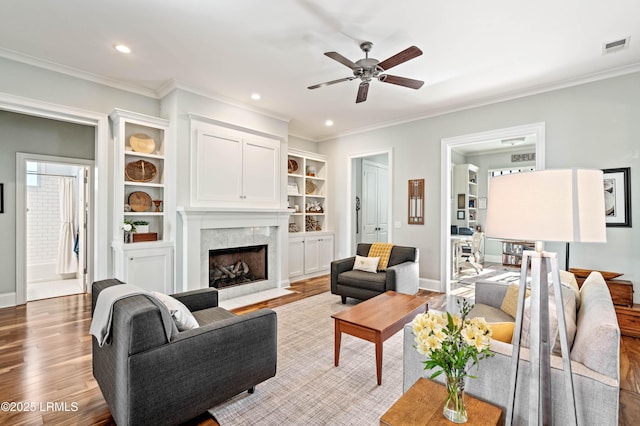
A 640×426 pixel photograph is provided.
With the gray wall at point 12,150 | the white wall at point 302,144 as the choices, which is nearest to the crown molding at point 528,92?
the white wall at point 302,144

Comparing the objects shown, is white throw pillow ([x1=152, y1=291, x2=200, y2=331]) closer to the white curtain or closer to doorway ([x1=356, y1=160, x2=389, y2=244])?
Result: the white curtain

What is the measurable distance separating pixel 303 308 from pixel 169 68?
3.41 metres

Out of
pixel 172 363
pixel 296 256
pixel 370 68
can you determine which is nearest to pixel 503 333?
pixel 172 363

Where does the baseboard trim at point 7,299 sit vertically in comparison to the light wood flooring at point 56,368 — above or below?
above

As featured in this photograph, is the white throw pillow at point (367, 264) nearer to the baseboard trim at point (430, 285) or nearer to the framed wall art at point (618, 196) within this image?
the baseboard trim at point (430, 285)

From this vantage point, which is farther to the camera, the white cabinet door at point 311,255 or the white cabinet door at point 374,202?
the white cabinet door at point 374,202

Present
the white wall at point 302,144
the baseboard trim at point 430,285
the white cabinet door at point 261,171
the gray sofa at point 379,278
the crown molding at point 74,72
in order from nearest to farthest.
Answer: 1. the crown molding at point 74,72
2. the gray sofa at point 379,278
3. the white cabinet door at point 261,171
4. the baseboard trim at point 430,285
5. the white wall at point 302,144

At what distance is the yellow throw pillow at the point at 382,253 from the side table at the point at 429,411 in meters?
2.98

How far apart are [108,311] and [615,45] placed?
490cm

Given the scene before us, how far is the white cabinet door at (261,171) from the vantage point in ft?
15.5

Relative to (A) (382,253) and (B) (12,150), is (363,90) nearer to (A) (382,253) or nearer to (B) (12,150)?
(A) (382,253)

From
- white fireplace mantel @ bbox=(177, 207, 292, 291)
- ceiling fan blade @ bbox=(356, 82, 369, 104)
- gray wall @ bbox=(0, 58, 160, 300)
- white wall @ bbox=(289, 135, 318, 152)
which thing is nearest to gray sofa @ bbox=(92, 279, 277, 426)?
white fireplace mantel @ bbox=(177, 207, 292, 291)

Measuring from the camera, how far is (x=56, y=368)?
252 centimetres

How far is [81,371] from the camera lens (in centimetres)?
249
